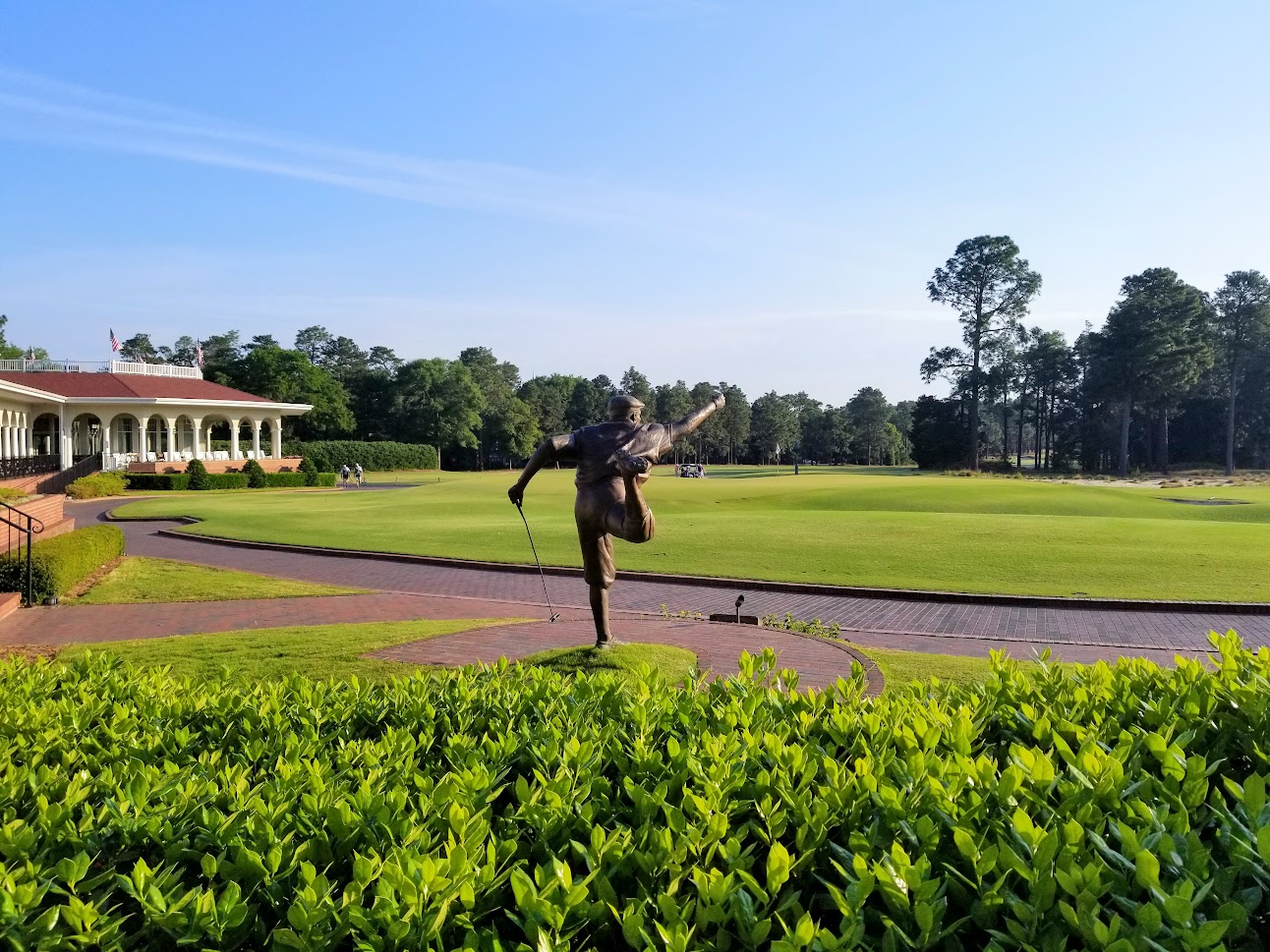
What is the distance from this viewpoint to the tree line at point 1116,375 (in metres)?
61.3

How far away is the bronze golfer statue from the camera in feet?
21.7

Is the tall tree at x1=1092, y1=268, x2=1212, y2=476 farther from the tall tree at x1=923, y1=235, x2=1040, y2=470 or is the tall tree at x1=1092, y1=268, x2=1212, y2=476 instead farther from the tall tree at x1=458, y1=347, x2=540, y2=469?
the tall tree at x1=458, y1=347, x2=540, y2=469

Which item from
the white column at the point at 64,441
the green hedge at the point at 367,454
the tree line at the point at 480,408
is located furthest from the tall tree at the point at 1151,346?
the white column at the point at 64,441

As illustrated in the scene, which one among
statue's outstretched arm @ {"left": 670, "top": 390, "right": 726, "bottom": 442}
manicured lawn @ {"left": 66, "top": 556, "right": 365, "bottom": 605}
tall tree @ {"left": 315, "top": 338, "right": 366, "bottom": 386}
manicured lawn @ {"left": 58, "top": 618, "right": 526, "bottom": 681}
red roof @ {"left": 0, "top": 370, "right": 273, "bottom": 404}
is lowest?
manicured lawn @ {"left": 66, "top": 556, "right": 365, "bottom": 605}

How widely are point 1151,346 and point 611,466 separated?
214 ft

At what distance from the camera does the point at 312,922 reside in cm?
200

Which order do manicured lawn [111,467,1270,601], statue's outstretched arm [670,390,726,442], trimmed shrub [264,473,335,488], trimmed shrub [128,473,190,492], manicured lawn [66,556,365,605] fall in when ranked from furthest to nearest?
trimmed shrub [264,473,335,488], trimmed shrub [128,473,190,492], manicured lawn [111,467,1270,601], manicured lawn [66,556,365,605], statue's outstretched arm [670,390,726,442]

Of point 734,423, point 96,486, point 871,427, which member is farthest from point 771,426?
point 96,486

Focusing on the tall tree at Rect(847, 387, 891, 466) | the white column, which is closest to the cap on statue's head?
the white column

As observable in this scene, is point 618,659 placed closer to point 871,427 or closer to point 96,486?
point 96,486

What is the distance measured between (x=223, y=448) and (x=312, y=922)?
63.5 m

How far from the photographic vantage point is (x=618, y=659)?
7145 millimetres

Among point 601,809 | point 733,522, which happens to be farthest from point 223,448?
point 601,809

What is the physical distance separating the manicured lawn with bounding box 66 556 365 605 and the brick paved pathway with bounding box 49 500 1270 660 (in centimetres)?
81
